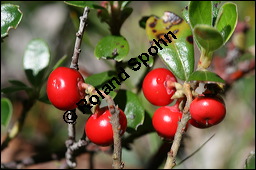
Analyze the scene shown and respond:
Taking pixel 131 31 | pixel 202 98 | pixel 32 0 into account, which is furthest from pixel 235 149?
pixel 202 98

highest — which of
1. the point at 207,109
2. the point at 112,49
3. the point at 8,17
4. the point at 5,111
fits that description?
the point at 8,17

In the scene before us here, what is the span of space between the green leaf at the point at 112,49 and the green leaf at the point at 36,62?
32cm

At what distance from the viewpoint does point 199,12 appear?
3.64ft

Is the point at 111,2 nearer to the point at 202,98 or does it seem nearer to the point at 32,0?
the point at 202,98

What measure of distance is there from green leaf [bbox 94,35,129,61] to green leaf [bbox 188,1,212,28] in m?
0.30

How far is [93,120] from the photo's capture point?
116 centimetres

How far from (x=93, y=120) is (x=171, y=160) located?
0.77ft

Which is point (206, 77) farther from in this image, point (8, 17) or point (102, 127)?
point (8, 17)

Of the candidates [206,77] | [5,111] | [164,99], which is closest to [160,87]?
[164,99]

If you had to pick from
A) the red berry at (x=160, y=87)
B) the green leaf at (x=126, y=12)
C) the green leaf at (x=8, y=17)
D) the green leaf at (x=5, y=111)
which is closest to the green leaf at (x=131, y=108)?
the red berry at (x=160, y=87)

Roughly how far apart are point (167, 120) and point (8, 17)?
2.10 ft

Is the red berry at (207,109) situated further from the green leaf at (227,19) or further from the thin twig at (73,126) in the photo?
the thin twig at (73,126)

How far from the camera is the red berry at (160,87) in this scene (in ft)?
3.93

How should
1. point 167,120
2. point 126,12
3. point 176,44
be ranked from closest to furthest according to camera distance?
point 167,120
point 176,44
point 126,12
